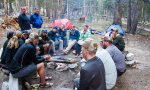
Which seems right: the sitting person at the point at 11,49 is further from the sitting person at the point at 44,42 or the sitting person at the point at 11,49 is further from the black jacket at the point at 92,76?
the black jacket at the point at 92,76

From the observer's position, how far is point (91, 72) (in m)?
1.57

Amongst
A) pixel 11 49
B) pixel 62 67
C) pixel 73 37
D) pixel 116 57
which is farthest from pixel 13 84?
pixel 73 37

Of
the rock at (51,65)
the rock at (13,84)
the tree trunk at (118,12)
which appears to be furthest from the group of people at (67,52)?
the tree trunk at (118,12)

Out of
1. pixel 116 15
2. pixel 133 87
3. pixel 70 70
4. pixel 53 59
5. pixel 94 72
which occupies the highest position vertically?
pixel 116 15

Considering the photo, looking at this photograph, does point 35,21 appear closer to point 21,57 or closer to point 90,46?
point 21,57

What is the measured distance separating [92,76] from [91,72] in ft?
0.18

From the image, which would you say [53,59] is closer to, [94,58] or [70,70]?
[70,70]

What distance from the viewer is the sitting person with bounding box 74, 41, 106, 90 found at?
1.57 metres

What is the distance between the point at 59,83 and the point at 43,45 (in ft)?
6.39

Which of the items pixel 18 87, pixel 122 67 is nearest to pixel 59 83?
pixel 18 87

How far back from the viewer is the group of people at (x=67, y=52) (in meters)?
1.63

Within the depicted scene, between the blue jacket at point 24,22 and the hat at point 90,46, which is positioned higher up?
the blue jacket at point 24,22

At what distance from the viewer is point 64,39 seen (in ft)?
19.6

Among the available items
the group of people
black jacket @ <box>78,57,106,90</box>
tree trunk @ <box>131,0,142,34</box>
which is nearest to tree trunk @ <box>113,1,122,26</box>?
tree trunk @ <box>131,0,142,34</box>
